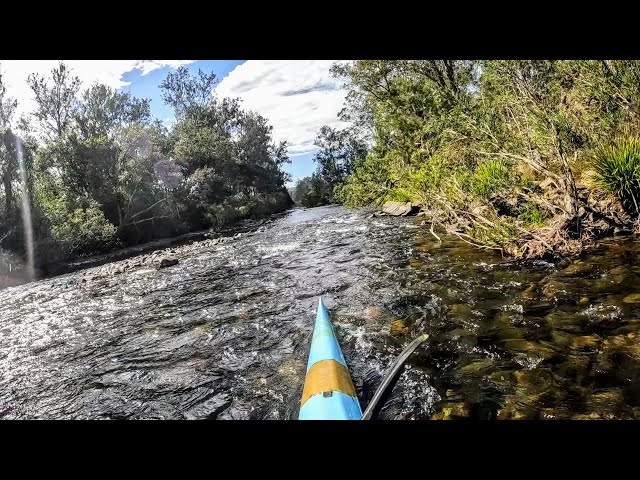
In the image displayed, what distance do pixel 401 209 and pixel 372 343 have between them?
14.5 m

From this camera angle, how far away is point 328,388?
3.68 metres

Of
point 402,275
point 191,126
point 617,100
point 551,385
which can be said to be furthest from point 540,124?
point 191,126

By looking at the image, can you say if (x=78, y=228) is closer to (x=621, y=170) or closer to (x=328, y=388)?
(x=328, y=388)

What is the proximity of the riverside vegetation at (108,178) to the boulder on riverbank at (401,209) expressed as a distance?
18.9 meters

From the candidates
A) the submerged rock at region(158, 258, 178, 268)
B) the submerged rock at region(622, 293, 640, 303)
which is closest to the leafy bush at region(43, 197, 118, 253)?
the submerged rock at region(158, 258, 178, 268)

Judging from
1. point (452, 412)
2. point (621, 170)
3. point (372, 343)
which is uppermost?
point (621, 170)

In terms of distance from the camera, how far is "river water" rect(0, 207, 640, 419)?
3723 mm

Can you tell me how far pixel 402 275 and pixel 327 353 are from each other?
4011 mm

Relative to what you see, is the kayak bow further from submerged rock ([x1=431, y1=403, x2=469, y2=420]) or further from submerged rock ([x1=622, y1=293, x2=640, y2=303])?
submerged rock ([x1=622, y1=293, x2=640, y2=303])

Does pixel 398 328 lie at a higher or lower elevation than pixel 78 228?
lower

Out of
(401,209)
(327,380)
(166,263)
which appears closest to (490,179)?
(327,380)

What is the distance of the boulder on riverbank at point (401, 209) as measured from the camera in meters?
18.5

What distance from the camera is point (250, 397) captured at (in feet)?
14.2
